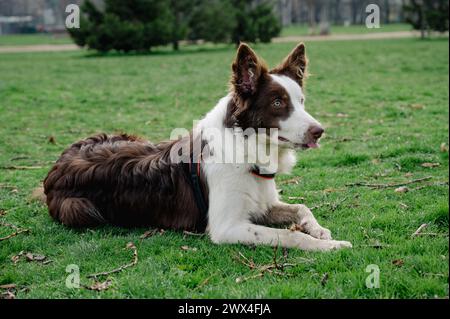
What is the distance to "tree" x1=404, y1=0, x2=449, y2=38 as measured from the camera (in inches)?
1409

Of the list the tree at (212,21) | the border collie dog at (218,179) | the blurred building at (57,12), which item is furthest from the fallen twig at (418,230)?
the blurred building at (57,12)

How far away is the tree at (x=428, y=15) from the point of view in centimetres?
3578

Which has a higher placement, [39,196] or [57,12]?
[57,12]

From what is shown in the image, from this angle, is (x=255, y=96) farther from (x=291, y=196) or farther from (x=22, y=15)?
(x=22, y=15)

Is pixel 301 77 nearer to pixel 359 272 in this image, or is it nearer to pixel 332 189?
pixel 332 189

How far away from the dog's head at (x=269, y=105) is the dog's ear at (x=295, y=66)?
0.23 meters

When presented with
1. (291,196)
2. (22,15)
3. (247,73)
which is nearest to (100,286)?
(247,73)

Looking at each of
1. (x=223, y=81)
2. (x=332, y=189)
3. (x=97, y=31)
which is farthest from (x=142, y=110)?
(x=97, y=31)

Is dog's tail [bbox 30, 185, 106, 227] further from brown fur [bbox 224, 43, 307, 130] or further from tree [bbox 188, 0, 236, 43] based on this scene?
tree [bbox 188, 0, 236, 43]

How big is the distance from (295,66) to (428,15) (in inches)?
1359

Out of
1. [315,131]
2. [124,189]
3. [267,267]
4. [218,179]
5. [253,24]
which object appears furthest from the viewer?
[253,24]

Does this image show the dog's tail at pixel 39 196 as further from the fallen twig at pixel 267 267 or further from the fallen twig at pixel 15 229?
the fallen twig at pixel 267 267

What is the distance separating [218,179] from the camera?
17.1 feet

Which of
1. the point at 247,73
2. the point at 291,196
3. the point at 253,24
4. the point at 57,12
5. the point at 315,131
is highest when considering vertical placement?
the point at 57,12
